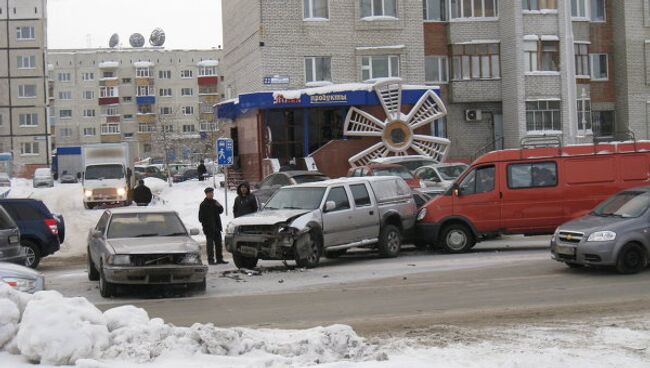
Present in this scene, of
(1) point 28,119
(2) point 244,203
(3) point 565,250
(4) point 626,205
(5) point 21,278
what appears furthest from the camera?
(1) point 28,119

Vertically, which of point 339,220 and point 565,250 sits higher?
point 339,220

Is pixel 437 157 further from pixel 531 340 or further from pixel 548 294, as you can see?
pixel 531 340

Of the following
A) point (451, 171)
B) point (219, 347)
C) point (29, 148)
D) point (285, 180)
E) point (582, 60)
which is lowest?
point (219, 347)

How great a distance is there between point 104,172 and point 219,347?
1270 inches

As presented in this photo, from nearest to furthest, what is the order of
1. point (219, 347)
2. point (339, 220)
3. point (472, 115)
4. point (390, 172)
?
1. point (219, 347)
2. point (339, 220)
3. point (390, 172)
4. point (472, 115)

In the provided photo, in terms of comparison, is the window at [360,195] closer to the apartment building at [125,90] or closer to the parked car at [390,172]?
the parked car at [390,172]

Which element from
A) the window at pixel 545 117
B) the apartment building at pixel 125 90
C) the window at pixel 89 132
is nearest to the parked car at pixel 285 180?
the window at pixel 545 117

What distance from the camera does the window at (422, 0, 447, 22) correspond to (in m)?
45.4

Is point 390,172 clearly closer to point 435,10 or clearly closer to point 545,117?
point 545,117

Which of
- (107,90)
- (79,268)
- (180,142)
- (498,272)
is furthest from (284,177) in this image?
(107,90)

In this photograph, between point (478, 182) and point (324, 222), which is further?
point (478, 182)

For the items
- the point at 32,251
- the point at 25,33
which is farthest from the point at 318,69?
the point at 25,33

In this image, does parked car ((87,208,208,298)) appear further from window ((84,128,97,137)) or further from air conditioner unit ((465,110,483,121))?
window ((84,128,97,137))

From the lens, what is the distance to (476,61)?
1770 inches
